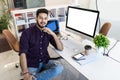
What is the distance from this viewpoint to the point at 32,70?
169 centimetres

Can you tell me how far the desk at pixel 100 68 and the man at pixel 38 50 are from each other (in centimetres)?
26

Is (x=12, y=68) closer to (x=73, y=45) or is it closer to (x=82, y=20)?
(x=73, y=45)

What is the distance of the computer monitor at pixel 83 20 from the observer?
1.60 m

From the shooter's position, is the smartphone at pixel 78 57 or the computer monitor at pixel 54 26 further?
the computer monitor at pixel 54 26

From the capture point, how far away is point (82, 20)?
1.74m

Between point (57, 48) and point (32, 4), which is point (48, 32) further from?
point (32, 4)

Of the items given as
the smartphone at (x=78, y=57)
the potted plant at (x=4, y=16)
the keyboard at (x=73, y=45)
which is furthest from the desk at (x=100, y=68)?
the potted plant at (x=4, y=16)

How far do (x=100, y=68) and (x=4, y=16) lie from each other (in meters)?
2.57

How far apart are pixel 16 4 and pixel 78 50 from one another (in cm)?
247

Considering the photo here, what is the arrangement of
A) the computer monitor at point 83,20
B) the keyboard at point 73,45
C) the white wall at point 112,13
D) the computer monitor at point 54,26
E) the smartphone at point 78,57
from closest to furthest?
1. the smartphone at point 78,57
2. the computer monitor at point 83,20
3. the keyboard at point 73,45
4. the computer monitor at point 54,26
5. the white wall at point 112,13

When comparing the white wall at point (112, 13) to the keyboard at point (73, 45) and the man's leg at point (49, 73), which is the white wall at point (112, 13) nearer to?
the keyboard at point (73, 45)

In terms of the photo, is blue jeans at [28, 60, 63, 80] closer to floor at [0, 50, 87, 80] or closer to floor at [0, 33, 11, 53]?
floor at [0, 50, 87, 80]

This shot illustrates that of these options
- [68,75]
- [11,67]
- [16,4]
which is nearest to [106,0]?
[68,75]

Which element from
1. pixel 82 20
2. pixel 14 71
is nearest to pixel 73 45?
pixel 82 20
